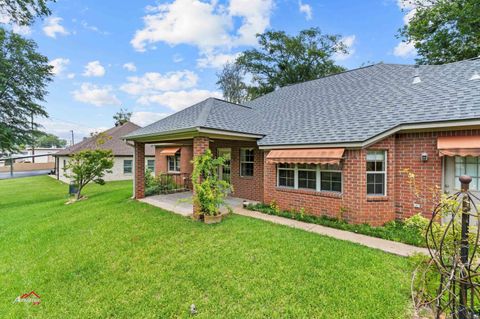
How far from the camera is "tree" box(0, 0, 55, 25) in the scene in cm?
1456

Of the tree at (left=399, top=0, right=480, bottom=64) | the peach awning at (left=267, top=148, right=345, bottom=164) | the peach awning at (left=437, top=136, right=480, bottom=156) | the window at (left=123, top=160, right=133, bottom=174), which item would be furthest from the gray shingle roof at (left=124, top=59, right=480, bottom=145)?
the window at (left=123, top=160, right=133, bottom=174)

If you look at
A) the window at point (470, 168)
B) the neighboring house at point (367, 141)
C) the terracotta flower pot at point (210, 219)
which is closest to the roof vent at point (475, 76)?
the neighboring house at point (367, 141)

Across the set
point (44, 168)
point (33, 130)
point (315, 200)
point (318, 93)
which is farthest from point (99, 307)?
point (44, 168)

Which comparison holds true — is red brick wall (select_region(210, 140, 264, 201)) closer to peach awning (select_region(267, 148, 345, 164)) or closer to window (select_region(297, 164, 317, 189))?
peach awning (select_region(267, 148, 345, 164))

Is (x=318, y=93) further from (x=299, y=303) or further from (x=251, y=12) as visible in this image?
(x=299, y=303)

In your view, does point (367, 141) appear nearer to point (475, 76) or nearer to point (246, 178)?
point (475, 76)

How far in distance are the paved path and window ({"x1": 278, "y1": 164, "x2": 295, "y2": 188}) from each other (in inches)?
68.8

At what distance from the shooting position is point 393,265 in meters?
4.97

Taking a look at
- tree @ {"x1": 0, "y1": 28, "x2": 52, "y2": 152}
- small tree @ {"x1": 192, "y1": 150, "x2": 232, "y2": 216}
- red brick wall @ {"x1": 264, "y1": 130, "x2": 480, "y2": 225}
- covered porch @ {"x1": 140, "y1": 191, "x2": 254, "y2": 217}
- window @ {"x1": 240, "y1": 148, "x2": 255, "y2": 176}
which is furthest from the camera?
tree @ {"x1": 0, "y1": 28, "x2": 52, "y2": 152}

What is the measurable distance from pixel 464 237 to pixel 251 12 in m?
19.3

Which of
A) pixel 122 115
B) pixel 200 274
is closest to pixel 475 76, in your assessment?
pixel 200 274

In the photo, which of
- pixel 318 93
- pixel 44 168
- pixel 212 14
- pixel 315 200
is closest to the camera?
pixel 315 200

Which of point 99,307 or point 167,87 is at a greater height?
point 167,87

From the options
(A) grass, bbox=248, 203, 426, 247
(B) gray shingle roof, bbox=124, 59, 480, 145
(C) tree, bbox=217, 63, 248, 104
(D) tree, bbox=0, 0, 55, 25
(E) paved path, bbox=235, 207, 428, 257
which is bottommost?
(E) paved path, bbox=235, 207, 428, 257
